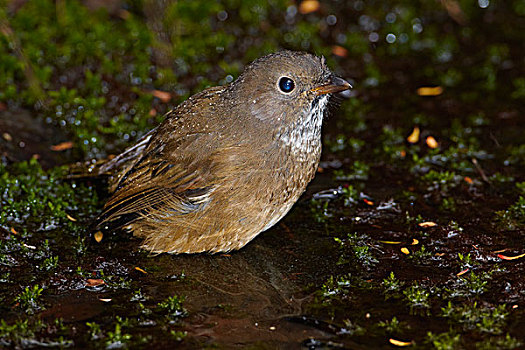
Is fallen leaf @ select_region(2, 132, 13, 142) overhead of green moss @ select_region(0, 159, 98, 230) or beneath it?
overhead

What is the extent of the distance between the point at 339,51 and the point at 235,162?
378 cm

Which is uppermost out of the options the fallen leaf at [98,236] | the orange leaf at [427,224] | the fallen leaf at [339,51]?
the fallen leaf at [339,51]

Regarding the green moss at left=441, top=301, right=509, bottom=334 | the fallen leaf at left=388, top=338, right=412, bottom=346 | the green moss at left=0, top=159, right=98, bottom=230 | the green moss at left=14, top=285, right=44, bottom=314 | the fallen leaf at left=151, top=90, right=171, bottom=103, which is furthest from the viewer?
the fallen leaf at left=151, top=90, right=171, bottom=103

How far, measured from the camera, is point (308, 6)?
8.87 m

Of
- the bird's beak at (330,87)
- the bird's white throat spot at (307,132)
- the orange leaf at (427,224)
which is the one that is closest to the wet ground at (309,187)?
the orange leaf at (427,224)

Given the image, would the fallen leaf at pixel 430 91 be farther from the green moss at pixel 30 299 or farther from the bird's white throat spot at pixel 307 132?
the green moss at pixel 30 299

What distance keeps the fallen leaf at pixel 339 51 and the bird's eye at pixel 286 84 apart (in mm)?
3415

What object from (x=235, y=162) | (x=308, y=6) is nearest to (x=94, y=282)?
(x=235, y=162)

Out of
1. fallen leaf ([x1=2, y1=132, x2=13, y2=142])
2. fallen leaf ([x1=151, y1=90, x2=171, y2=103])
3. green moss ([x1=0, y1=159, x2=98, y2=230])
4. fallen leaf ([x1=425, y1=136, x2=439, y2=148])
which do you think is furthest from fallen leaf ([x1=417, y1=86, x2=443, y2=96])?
fallen leaf ([x1=2, y1=132, x2=13, y2=142])

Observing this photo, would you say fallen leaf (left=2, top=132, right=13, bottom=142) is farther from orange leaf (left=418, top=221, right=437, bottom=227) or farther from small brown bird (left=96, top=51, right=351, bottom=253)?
orange leaf (left=418, top=221, right=437, bottom=227)

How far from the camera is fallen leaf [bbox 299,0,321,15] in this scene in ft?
28.9

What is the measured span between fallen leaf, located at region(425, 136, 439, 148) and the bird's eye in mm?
Answer: 2270

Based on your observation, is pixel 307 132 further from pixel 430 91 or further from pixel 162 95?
pixel 430 91

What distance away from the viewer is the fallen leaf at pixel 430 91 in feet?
24.6
